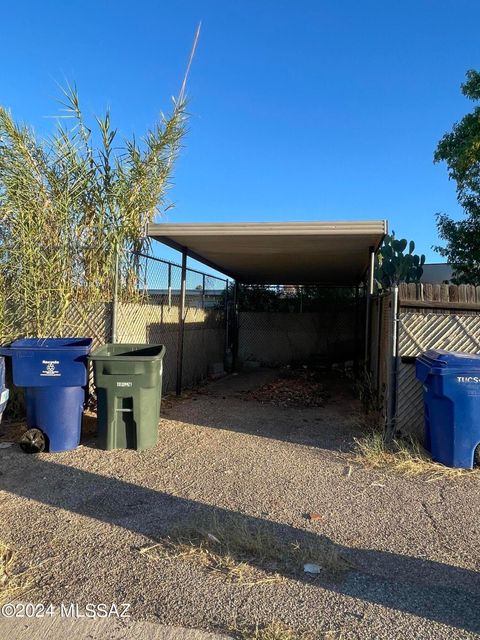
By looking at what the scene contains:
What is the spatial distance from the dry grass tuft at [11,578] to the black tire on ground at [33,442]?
2.44m

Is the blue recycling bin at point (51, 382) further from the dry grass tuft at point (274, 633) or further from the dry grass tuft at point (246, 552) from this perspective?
the dry grass tuft at point (274, 633)

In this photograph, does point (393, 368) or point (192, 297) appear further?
point (192, 297)

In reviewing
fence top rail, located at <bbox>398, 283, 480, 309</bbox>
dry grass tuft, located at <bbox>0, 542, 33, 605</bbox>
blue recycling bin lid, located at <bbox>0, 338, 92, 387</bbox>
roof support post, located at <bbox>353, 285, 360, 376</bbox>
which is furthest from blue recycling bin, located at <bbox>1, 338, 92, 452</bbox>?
roof support post, located at <bbox>353, 285, 360, 376</bbox>

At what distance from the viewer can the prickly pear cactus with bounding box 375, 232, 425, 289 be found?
9227 millimetres

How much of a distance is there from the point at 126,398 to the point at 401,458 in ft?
10.8

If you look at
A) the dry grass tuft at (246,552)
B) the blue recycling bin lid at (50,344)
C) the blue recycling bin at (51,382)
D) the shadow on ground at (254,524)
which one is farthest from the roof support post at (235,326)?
the dry grass tuft at (246,552)

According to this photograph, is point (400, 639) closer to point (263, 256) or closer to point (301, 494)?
point (301, 494)

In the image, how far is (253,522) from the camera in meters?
4.04

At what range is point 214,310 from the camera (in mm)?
13734

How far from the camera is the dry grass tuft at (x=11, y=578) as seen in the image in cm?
301

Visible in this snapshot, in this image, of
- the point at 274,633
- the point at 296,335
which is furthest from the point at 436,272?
the point at 274,633

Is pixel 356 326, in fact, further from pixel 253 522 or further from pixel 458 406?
pixel 253 522

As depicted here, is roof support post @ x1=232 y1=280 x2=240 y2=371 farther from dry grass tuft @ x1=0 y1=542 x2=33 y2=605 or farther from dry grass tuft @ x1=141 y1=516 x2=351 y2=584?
dry grass tuft @ x1=0 y1=542 x2=33 y2=605

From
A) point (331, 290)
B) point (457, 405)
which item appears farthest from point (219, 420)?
point (331, 290)
